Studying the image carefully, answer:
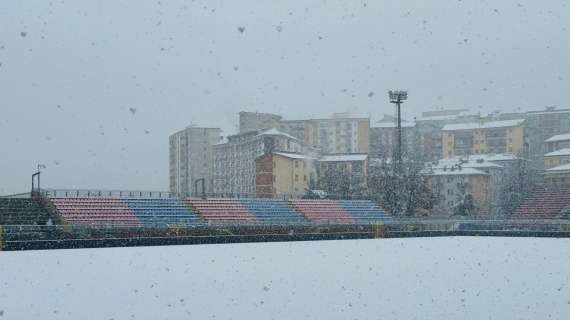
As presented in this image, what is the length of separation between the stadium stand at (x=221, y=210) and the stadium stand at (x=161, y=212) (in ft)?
1.83

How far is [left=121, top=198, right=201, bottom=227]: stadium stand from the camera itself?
2831cm

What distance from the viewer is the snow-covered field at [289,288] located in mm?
7688

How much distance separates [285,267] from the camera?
13.7m

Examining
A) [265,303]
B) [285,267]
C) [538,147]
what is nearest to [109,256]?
[285,267]

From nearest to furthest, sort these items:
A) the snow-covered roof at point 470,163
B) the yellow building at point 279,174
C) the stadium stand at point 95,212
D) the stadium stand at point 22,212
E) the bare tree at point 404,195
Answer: the stadium stand at point 22,212 → the stadium stand at point 95,212 → the bare tree at point 404,195 → the yellow building at point 279,174 → the snow-covered roof at point 470,163

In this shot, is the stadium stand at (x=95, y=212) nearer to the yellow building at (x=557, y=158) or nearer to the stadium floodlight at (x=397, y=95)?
the stadium floodlight at (x=397, y=95)

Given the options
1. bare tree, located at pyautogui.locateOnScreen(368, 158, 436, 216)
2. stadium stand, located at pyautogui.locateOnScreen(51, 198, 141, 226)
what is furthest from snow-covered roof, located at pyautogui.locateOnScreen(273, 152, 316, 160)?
stadium stand, located at pyautogui.locateOnScreen(51, 198, 141, 226)

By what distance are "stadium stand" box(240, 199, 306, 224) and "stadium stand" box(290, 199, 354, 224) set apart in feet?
1.87

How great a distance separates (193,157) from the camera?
98125 mm

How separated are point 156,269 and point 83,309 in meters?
5.41

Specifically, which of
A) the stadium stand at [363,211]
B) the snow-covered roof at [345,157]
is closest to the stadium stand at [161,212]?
the stadium stand at [363,211]

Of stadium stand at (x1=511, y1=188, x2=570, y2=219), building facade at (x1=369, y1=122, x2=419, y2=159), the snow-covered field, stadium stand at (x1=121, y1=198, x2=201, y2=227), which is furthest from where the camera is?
building facade at (x1=369, y1=122, x2=419, y2=159)

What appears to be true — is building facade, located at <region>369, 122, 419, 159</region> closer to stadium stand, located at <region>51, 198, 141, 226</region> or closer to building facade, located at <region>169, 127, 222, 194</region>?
building facade, located at <region>169, 127, 222, 194</region>

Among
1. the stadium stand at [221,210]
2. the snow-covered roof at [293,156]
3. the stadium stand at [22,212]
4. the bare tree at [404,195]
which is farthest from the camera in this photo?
the snow-covered roof at [293,156]
